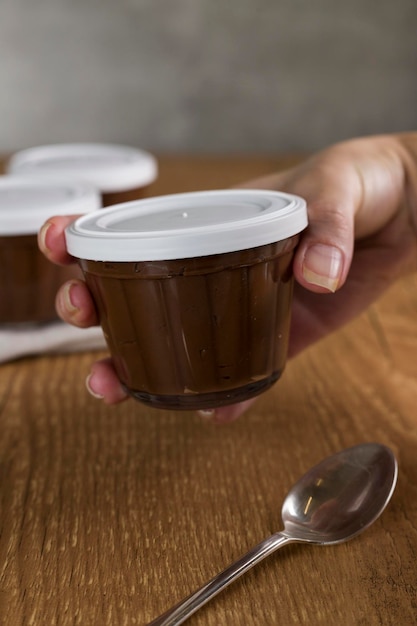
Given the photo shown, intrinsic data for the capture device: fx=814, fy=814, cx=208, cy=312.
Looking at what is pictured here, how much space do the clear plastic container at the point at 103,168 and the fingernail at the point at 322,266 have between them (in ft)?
1.87

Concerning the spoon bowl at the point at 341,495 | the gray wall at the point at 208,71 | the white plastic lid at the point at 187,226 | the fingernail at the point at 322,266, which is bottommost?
the gray wall at the point at 208,71

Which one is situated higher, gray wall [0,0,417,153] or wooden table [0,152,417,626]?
wooden table [0,152,417,626]

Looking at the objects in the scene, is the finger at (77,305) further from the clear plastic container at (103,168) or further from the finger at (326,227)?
the clear plastic container at (103,168)

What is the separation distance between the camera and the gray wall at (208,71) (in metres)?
2.96

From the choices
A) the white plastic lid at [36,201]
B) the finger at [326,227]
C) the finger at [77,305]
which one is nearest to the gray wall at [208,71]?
the white plastic lid at [36,201]

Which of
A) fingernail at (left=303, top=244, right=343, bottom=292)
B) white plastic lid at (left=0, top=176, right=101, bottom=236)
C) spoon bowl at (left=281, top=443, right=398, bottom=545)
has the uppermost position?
fingernail at (left=303, top=244, right=343, bottom=292)

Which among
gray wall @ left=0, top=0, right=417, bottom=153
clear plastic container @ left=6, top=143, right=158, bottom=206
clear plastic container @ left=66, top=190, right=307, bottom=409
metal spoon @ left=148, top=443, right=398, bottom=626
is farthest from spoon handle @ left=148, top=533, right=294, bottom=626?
gray wall @ left=0, top=0, right=417, bottom=153

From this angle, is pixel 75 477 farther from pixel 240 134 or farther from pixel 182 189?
pixel 240 134

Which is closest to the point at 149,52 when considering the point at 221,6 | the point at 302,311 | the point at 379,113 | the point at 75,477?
the point at 221,6

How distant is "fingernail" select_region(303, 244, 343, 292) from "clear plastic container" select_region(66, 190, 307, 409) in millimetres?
14

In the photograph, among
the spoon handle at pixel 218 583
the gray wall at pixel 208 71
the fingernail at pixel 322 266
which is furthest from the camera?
the gray wall at pixel 208 71

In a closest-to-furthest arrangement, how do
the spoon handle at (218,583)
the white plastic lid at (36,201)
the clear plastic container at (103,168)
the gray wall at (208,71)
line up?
the spoon handle at (218,583), the white plastic lid at (36,201), the clear plastic container at (103,168), the gray wall at (208,71)

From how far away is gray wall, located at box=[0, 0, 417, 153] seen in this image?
9.73 ft

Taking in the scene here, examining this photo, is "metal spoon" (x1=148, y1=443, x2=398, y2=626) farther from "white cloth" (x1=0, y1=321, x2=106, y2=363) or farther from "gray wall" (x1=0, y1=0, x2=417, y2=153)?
"gray wall" (x1=0, y1=0, x2=417, y2=153)
